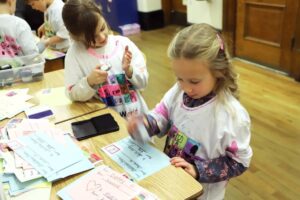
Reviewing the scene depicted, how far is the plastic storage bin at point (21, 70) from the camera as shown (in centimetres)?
166

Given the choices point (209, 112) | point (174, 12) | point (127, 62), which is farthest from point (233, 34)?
point (209, 112)

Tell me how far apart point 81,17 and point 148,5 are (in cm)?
395

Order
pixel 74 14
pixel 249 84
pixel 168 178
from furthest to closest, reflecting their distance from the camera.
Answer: pixel 249 84 → pixel 74 14 → pixel 168 178

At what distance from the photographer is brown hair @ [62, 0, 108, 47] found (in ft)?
4.32

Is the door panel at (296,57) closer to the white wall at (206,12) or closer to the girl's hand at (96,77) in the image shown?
the white wall at (206,12)

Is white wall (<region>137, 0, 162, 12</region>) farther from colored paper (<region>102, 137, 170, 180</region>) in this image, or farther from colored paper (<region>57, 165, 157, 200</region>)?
colored paper (<region>57, 165, 157, 200</region>)

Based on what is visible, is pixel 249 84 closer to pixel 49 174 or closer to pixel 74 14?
pixel 74 14

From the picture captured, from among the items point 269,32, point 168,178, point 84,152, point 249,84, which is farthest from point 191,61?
point 269,32

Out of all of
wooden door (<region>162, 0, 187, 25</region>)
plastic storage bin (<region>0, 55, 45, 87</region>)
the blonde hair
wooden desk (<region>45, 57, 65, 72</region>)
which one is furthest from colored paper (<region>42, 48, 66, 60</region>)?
wooden door (<region>162, 0, 187, 25</region>)

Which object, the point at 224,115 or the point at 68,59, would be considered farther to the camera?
the point at 68,59

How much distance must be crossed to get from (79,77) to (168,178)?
703mm

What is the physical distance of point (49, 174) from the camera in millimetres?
955

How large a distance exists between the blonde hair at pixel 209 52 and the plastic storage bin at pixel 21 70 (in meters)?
0.96

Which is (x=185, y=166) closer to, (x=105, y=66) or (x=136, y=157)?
(x=136, y=157)
